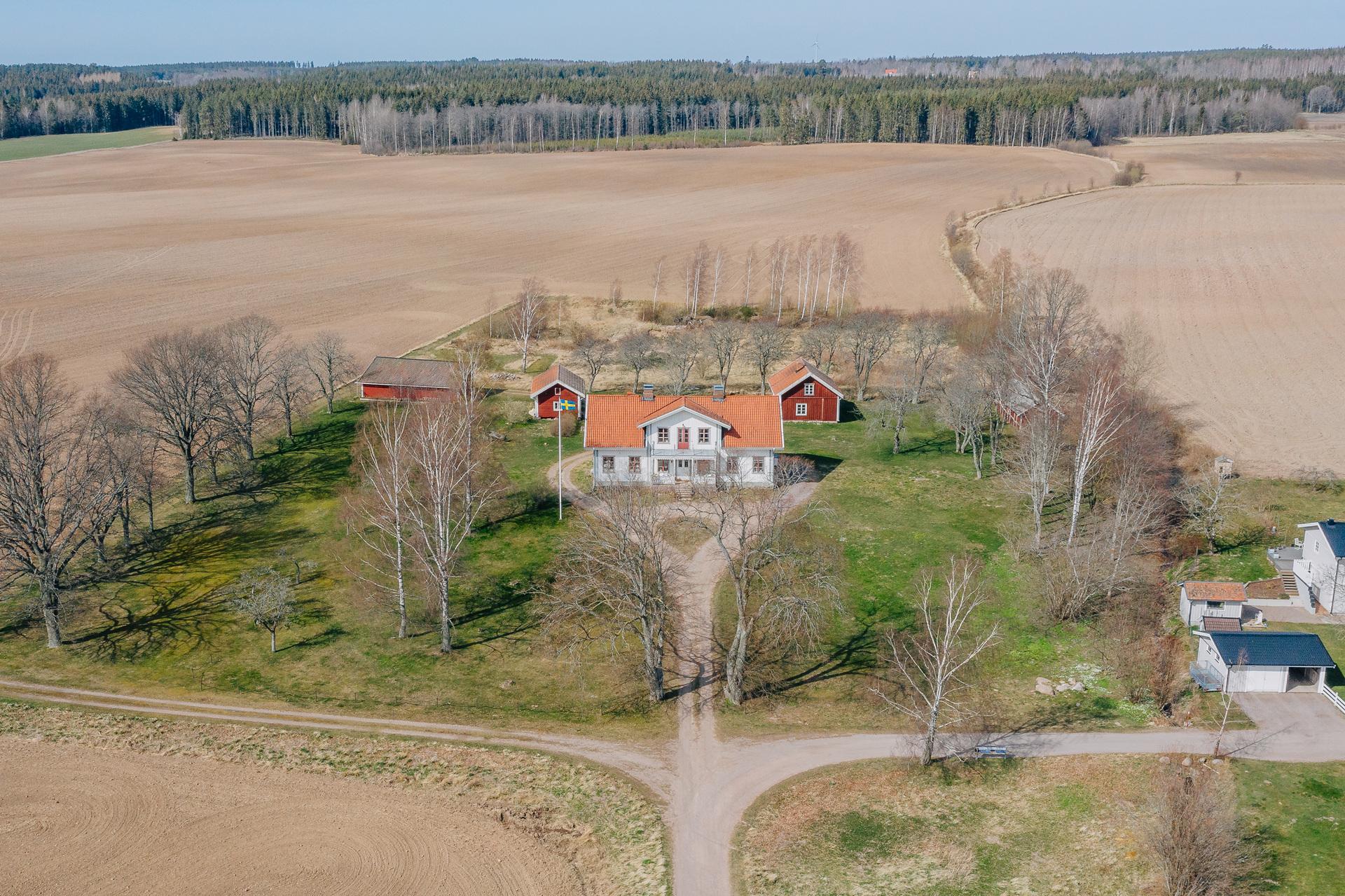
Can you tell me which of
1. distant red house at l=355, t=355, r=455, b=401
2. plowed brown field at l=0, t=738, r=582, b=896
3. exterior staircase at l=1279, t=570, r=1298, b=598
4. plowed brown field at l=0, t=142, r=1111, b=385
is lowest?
plowed brown field at l=0, t=738, r=582, b=896

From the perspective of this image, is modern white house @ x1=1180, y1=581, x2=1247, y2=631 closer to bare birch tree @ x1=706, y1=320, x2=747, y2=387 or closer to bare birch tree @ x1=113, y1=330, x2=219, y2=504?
bare birch tree @ x1=706, y1=320, x2=747, y2=387

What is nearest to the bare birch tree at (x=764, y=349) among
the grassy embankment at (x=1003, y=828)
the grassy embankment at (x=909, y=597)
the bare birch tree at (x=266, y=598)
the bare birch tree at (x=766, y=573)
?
the grassy embankment at (x=909, y=597)

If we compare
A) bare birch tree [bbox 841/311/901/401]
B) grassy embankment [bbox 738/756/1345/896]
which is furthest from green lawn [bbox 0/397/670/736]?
bare birch tree [bbox 841/311/901/401]

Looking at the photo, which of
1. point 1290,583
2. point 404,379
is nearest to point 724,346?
point 404,379

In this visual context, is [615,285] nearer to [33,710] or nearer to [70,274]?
[70,274]

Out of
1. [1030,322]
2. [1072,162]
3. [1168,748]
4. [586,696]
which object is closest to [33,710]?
[586,696]

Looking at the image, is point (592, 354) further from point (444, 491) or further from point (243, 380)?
point (444, 491)
